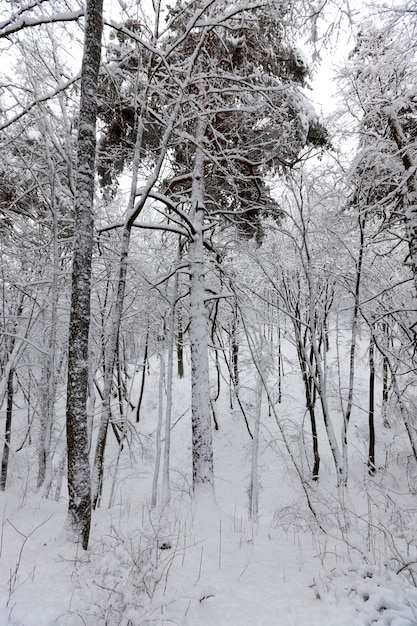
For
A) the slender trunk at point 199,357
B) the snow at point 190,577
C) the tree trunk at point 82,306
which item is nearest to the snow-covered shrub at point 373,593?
the snow at point 190,577

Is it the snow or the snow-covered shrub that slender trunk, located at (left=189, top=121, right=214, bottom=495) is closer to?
the snow

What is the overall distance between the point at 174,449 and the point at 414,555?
15.1 meters

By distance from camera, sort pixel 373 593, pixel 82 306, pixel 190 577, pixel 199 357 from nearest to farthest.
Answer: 1. pixel 373 593
2. pixel 190 577
3. pixel 82 306
4. pixel 199 357

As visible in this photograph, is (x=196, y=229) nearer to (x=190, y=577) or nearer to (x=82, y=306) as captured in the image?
(x=82, y=306)

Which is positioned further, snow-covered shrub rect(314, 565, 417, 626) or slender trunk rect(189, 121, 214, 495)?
slender trunk rect(189, 121, 214, 495)

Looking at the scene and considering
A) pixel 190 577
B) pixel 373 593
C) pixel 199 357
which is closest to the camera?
pixel 373 593

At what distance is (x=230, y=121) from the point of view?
7496mm

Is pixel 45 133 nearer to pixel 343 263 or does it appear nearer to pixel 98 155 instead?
pixel 98 155

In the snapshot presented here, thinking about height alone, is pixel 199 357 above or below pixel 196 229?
below

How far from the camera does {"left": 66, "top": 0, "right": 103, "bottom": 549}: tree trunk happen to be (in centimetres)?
382

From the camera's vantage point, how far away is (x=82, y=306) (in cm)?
400

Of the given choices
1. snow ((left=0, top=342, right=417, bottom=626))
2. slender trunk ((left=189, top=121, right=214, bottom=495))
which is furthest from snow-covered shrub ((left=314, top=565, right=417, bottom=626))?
slender trunk ((left=189, top=121, right=214, bottom=495))

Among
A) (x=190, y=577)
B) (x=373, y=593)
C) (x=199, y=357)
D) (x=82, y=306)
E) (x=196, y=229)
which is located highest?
(x=196, y=229)

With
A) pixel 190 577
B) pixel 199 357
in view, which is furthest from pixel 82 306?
pixel 199 357
